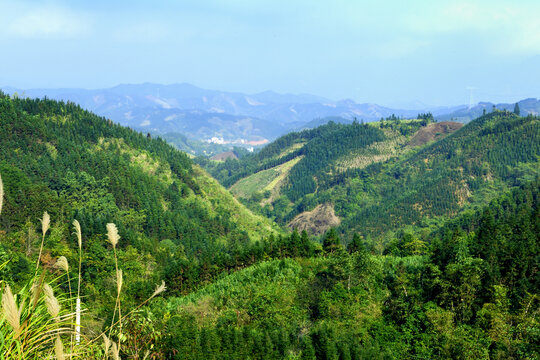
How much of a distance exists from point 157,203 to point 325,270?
77.6 m

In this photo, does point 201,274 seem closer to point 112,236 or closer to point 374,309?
point 374,309

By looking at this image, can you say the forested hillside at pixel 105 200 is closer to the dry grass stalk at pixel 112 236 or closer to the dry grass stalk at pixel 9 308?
the dry grass stalk at pixel 112 236

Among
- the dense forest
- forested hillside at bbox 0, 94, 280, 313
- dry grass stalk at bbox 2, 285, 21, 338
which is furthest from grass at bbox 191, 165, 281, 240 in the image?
dry grass stalk at bbox 2, 285, 21, 338

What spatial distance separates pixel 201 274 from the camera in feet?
233

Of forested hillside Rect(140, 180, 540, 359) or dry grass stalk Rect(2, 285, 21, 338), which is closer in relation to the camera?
dry grass stalk Rect(2, 285, 21, 338)

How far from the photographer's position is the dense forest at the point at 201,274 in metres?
18.5

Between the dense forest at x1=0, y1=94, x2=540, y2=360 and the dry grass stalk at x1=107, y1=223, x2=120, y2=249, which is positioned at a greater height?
the dry grass stalk at x1=107, y1=223, x2=120, y2=249

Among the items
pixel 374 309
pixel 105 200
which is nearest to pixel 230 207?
pixel 105 200

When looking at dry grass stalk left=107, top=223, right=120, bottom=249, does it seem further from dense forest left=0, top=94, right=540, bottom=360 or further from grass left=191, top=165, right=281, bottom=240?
grass left=191, top=165, right=281, bottom=240

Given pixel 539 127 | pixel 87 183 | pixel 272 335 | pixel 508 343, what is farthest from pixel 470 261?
pixel 539 127

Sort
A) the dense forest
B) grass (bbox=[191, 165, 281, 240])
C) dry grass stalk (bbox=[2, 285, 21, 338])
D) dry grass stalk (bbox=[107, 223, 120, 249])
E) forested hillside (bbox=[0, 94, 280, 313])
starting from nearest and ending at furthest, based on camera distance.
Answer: dry grass stalk (bbox=[2, 285, 21, 338])
dry grass stalk (bbox=[107, 223, 120, 249])
the dense forest
forested hillside (bbox=[0, 94, 280, 313])
grass (bbox=[191, 165, 281, 240])

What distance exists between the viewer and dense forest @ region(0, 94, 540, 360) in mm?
18453

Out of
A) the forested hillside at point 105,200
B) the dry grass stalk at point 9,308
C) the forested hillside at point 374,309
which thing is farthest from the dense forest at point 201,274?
the forested hillside at point 105,200

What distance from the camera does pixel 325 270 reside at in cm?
6062
